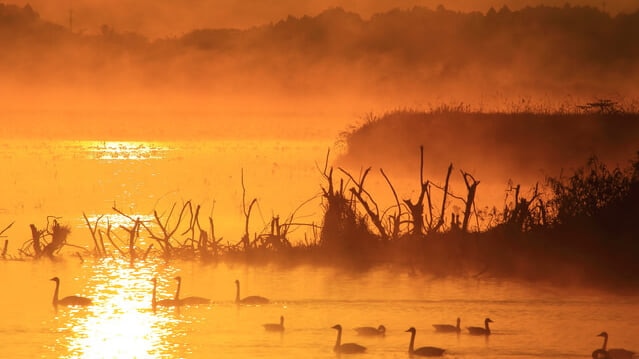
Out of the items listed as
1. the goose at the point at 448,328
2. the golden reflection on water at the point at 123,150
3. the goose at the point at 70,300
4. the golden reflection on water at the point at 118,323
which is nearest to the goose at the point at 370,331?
the goose at the point at 448,328

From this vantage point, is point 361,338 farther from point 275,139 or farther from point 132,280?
point 275,139

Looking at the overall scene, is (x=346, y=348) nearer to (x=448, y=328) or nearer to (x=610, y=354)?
(x=448, y=328)

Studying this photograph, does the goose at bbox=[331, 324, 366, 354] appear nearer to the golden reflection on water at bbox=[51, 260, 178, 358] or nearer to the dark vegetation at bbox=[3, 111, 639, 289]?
the golden reflection on water at bbox=[51, 260, 178, 358]

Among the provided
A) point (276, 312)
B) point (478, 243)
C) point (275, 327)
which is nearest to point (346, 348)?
point (275, 327)

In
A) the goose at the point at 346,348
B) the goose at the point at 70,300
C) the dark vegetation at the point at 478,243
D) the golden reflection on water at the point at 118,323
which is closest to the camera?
the goose at the point at 346,348

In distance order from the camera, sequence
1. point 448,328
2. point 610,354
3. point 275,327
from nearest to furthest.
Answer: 1. point 610,354
2. point 275,327
3. point 448,328

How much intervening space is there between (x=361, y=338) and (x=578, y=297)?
4517mm

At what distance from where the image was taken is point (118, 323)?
16.7m

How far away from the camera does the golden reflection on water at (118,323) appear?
15.2 m

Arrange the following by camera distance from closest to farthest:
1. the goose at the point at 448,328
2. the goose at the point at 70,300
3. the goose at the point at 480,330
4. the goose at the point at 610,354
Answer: the goose at the point at 610,354 < the goose at the point at 480,330 < the goose at the point at 448,328 < the goose at the point at 70,300

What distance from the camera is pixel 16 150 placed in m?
56.1

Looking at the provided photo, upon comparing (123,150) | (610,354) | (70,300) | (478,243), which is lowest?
(610,354)

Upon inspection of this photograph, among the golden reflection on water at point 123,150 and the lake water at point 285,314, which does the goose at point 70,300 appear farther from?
the golden reflection on water at point 123,150

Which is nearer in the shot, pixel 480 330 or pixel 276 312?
pixel 480 330
